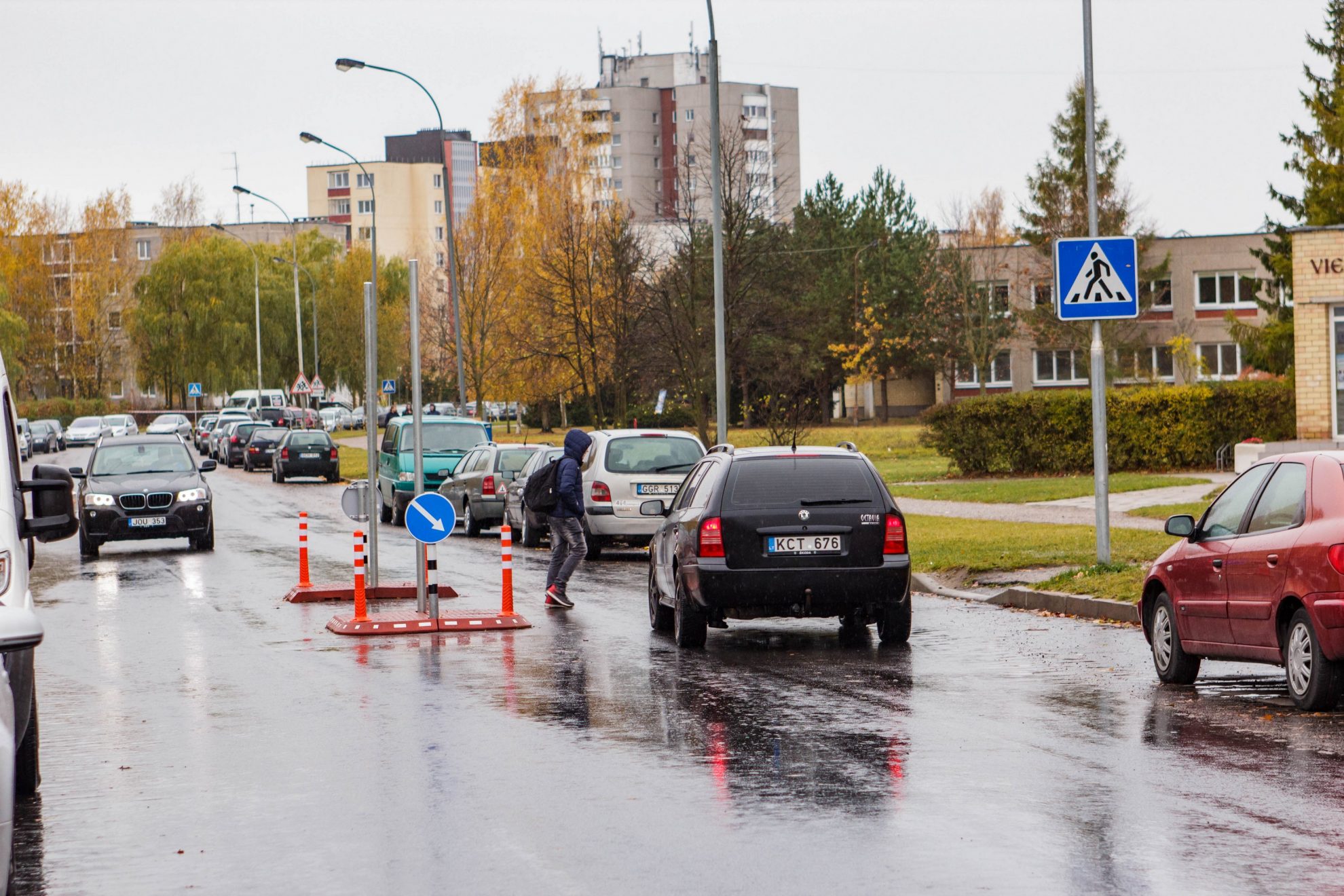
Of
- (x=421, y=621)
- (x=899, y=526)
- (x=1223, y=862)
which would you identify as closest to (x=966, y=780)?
(x=1223, y=862)

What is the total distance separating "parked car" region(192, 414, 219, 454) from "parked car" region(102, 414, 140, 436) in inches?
172

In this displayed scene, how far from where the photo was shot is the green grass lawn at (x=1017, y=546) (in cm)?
1892

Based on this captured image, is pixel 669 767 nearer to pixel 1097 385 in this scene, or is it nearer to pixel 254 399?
pixel 1097 385

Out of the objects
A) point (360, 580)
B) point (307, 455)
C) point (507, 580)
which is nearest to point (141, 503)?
point (360, 580)

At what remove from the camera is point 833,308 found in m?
75.9

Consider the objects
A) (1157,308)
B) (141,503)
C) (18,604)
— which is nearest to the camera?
(18,604)

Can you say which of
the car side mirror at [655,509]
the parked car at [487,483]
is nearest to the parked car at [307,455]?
the parked car at [487,483]

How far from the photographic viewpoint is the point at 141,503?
81.6ft

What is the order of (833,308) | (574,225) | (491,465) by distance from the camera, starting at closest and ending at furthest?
(491,465) < (574,225) < (833,308)

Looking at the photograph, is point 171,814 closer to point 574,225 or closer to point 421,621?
point 421,621

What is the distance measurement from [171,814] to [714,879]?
274 centimetres

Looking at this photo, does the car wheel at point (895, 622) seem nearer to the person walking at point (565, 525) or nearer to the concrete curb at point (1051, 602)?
the concrete curb at point (1051, 602)

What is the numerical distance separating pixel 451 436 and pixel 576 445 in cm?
1688

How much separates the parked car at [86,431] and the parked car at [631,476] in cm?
6497
